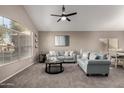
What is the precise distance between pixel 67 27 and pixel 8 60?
513 cm

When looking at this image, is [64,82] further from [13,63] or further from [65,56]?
[65,56]

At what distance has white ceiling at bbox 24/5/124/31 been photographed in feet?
20.1

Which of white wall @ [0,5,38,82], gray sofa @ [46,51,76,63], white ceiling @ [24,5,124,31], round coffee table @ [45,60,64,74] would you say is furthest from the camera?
gray sofa @ [46,51,76,63]

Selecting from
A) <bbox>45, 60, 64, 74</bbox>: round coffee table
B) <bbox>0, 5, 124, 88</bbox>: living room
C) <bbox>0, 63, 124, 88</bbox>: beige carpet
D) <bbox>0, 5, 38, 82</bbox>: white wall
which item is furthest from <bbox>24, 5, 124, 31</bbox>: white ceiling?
<bbox>0, 63, 124, 88</bbox>: beige carpet

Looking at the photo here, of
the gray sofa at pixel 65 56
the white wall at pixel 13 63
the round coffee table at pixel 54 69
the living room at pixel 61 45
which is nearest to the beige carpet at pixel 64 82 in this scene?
the living room at pixel 61 45

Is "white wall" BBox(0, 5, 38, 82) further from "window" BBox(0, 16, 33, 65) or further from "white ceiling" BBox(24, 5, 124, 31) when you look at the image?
"white ceiling" BBox(24, 5, 124, 31)

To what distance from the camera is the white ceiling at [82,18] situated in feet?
20.1

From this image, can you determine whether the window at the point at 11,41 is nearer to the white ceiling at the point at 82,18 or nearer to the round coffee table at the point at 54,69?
the white ceiling at the point at 82,18

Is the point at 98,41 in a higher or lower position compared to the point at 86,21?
lower

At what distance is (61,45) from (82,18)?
289 cm
